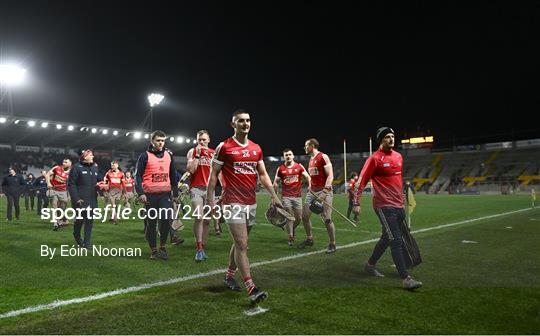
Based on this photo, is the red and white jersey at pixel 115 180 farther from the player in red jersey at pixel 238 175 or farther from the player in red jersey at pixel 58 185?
the player in red jersey at pixel 238 175

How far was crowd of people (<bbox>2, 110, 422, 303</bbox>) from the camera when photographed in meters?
5.11

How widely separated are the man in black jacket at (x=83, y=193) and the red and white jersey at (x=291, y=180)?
168 inches

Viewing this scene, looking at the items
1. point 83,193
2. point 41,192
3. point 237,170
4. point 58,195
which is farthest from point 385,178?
point 41,192

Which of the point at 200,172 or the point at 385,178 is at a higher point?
the point at 200,172

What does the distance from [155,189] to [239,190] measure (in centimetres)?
310

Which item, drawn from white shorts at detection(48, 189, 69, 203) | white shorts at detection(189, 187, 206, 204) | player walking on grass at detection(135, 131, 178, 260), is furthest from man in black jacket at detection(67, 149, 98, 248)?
white shorts at detection(48, 189, 69, 203)

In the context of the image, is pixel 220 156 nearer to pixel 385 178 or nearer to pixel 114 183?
pixel 385 178

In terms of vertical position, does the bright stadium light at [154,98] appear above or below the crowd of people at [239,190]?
above

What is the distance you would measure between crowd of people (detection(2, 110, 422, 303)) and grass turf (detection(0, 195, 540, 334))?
391mm

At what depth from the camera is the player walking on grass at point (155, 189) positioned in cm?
766

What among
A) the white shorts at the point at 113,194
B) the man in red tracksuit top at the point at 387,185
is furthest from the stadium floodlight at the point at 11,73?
the man in red tracksuit top at the point at 387,185

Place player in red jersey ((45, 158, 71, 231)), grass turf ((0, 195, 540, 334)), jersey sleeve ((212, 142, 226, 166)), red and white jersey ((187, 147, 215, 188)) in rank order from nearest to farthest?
grass turf ((0, 195, 540, 334)) → jersey sleeve ((212, 142, 226, 166)) → red and white jersey ((187, 147, 215, 188)) → player in red jersey ((45, 158, 71, 231))

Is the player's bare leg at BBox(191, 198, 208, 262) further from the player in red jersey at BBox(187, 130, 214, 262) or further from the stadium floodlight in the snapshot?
the stadium floodlight

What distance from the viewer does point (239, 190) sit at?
5.16 m
